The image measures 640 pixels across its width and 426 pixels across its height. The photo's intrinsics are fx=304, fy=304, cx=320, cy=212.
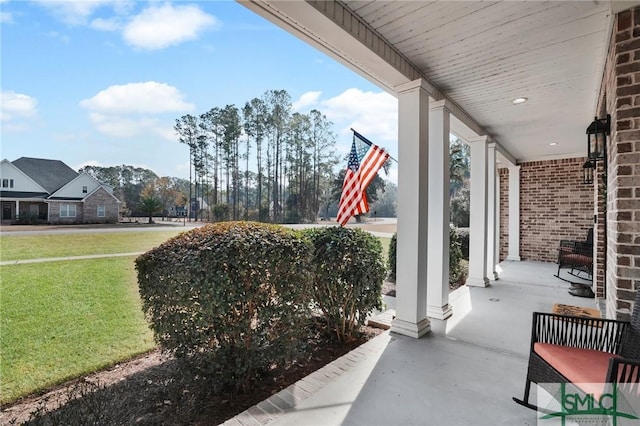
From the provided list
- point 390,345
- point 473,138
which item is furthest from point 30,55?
point 473,138

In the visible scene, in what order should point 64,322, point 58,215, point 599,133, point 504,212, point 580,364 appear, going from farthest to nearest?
point 504,212, point 64,322, point 58,215, point 599,133, point 580,364

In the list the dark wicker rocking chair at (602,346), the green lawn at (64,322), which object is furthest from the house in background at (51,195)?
the dark wicker rocking chair at (602,346)

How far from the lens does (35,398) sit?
241 centimetres

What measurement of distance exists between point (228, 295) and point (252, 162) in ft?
16.3

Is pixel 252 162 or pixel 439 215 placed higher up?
pixel 252 162

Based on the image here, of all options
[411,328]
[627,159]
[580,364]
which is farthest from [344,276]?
[627,159]

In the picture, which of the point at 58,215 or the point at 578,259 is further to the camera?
the point at 578,259

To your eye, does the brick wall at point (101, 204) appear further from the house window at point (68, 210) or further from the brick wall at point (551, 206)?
the brick wall at point (551, 206)

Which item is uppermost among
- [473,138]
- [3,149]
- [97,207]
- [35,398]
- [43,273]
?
[473,138]

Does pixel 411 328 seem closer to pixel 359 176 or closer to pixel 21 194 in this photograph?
pixel 359 176

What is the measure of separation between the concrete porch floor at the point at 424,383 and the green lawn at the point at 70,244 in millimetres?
1933

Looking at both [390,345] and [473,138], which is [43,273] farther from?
[473,138]

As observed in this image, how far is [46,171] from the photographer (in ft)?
10.5

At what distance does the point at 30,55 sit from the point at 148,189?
165 centimetres
